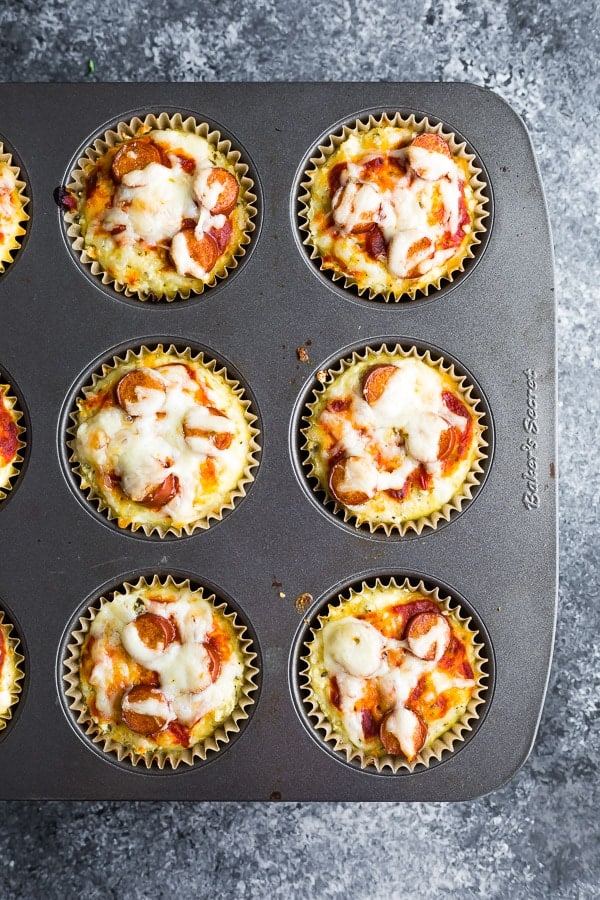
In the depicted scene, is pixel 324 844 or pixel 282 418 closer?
pixel 282 418

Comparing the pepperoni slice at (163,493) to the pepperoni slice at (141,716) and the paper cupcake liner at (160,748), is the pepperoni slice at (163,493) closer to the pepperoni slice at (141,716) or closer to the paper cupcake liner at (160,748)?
the paper cupcake liner at (160,748)

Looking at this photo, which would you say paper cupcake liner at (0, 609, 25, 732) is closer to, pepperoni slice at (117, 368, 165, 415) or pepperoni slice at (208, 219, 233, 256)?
pepperoni slice at (117, 368, 165, 415)

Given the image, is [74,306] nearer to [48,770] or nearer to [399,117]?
[399,117]

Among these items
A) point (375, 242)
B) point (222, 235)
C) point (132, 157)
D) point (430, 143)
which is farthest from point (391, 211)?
point (132, 157)

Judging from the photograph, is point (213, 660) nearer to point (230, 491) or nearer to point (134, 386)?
point (230, 491)

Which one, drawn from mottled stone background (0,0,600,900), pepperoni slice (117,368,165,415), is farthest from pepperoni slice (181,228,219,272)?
mottled stone background (0,0,600,900)

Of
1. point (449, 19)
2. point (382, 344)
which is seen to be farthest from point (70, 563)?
point (449, 19)

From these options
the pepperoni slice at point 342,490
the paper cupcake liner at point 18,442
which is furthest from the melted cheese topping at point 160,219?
the pepperoni slice at point 342,490
